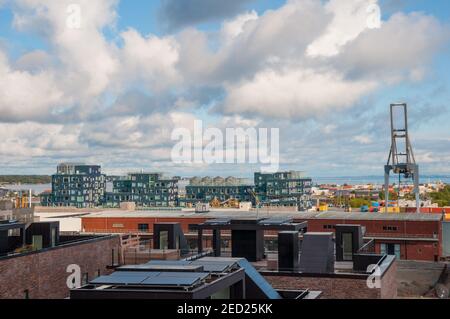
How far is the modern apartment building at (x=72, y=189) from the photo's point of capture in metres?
171

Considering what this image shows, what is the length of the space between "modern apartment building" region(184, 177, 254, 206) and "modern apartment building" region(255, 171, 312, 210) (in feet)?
11.3

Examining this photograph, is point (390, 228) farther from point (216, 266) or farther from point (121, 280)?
point (121, 280)

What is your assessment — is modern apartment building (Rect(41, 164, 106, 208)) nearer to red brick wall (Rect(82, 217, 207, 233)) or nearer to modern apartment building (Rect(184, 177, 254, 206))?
modern apartment building (Rect(184, 177, 254, 206))

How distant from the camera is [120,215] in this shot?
6706cm

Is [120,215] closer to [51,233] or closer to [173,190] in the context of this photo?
[51,233]

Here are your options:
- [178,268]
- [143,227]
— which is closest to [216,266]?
[178,268]

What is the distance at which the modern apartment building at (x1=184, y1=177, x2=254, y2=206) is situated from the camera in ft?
534

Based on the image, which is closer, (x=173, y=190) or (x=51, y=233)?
(x=51, y=233)

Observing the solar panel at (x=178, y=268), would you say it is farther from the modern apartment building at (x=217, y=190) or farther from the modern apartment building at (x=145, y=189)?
the modern apartment building at (x=145, y=189)

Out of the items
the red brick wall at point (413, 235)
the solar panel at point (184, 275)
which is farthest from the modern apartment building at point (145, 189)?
the solar panel at point (184, 275)

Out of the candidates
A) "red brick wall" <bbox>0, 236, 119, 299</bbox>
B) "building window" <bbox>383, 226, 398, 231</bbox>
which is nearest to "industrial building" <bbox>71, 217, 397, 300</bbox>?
"red brick wall" <bbox>0, 236, 119, 299</bbox>

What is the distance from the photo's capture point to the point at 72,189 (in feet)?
568

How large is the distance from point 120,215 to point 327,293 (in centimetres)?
4309
